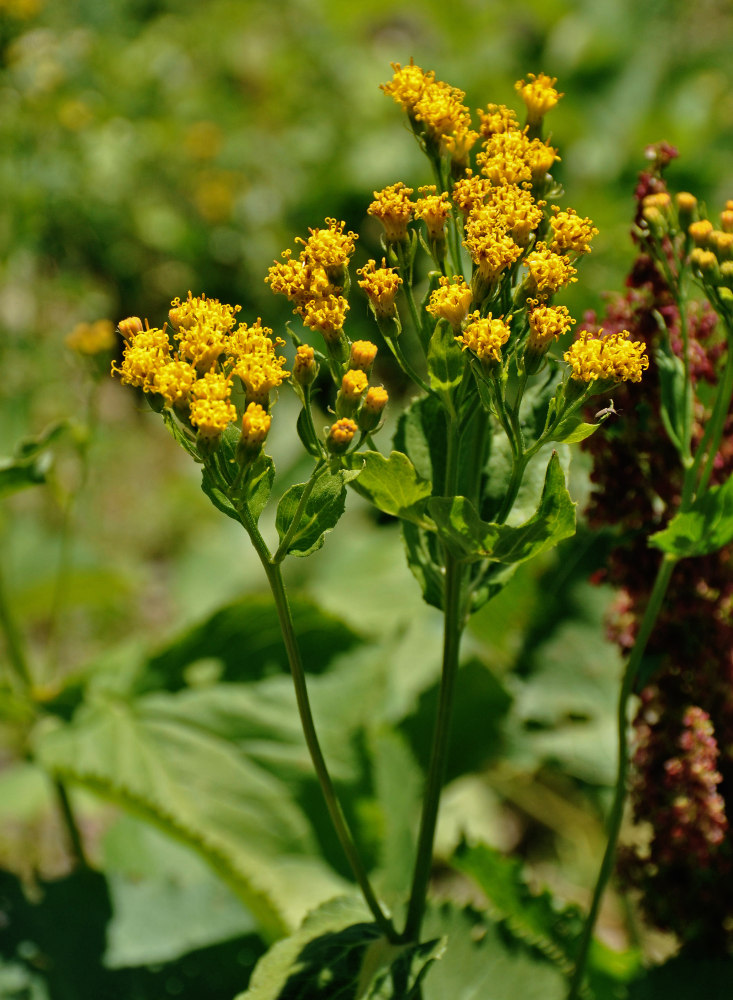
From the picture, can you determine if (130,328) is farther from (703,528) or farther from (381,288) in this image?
(703,528)

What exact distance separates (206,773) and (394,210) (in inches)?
69.4

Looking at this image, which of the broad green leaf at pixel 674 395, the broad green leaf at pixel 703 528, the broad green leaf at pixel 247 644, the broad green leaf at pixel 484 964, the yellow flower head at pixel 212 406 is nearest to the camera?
the yellow flower head at pixel 212 406

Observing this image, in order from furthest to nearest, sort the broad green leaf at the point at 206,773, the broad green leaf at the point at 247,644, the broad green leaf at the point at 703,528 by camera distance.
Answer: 1. the broad green leaf at the point at 247,644
2. the broad green leaf at the point at 206,773
3. the broad green leaf at the point at 703,528

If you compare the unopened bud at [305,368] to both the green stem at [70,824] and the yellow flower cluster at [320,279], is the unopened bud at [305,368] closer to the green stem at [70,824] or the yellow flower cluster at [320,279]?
the yellow flower cluster at [320,279]

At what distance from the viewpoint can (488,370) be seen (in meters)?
1.24

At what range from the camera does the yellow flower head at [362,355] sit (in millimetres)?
1299

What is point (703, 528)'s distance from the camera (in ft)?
4.73

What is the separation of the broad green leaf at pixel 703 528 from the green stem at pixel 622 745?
0.13ft

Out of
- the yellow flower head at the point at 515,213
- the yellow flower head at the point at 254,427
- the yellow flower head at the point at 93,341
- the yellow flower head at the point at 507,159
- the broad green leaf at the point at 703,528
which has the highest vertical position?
the yellow flower head at the point at 93,341

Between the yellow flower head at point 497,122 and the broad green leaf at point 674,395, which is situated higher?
the yellow flower head at point 497,122

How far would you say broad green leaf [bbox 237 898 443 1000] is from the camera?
139cm

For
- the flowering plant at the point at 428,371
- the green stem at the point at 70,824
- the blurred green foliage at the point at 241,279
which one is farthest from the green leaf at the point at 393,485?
the green stem at the point at 70,824

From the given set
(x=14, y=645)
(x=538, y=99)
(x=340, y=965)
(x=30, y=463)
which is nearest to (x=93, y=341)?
(x=30, y=463)

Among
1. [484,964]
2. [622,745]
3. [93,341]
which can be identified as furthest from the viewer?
[93,341]
